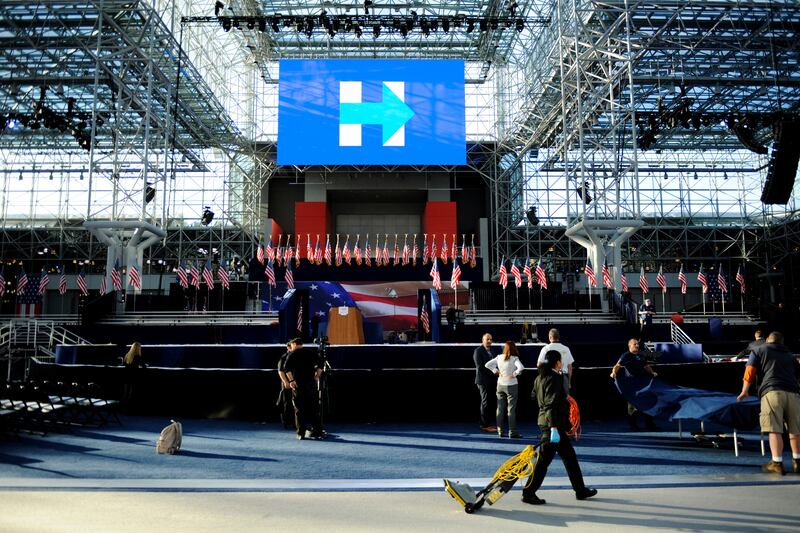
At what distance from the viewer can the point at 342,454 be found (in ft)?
27.9

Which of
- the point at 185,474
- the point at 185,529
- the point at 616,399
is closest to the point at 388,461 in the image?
the point at 185,474

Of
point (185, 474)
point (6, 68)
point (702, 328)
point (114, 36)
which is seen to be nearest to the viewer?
point (185, 474)

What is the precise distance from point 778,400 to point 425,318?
60.3 feet

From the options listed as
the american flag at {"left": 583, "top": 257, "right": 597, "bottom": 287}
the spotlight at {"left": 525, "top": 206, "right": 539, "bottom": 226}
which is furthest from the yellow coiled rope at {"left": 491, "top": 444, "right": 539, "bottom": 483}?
the spotlight at {"left": 525, "top": 206, "right": 539, "bottom": 226}

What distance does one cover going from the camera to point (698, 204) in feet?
154

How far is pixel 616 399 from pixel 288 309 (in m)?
12.8

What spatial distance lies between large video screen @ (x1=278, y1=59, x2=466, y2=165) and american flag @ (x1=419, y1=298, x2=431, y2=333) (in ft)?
40.8

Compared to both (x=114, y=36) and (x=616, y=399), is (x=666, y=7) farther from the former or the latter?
(x=114, y=36)

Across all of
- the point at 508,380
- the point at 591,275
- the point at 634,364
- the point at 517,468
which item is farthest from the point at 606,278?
the point at 517,468

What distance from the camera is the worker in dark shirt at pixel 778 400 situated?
7004 millimetres

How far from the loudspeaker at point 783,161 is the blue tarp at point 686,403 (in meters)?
19.6

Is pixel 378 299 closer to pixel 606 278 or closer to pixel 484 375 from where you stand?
pixel 606 278

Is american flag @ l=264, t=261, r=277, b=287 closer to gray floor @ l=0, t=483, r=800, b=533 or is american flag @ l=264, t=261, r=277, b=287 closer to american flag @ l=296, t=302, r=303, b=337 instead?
american flag @ l=296, t=302, r=303, b=337

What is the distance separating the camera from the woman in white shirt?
9.59 meters
